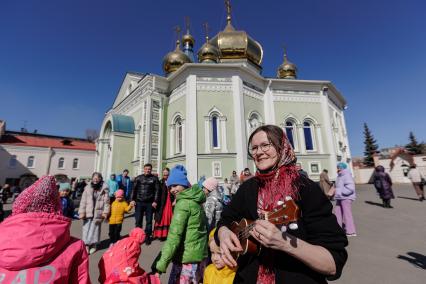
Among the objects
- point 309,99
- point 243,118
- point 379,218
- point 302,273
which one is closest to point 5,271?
point 302,273

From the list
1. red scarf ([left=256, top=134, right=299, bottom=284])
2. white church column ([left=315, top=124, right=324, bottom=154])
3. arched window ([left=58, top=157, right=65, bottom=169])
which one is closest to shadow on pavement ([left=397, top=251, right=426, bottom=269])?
red scarf ([left=256, top=134, right=299, bottom=284])

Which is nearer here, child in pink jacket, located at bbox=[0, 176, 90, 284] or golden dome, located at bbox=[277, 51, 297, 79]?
Result: child in pink jacket, located at bbox=[0, 176, 90, 284]

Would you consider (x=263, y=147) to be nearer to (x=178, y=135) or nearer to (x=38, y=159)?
(x=178, y=135)

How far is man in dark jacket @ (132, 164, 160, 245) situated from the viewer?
6061mm

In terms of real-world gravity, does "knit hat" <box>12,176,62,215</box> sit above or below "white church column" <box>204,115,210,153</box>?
below

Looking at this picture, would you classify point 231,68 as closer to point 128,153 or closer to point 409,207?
point 128,153

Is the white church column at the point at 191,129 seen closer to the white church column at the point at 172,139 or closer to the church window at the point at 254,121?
the white church column at the point at 172,139

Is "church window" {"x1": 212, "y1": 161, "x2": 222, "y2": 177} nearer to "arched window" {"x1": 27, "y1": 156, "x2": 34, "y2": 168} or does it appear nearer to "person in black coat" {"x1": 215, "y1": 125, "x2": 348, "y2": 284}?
"person in black coat" {"x1": 215, "y1": 125, "x2": 348, "y2": 284}

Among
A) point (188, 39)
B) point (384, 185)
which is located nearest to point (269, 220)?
point (384, 185)

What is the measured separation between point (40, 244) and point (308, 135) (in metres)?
19.1

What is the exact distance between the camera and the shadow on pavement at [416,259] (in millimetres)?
4167

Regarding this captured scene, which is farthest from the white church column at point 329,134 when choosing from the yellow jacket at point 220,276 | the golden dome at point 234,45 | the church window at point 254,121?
the yellow jacket at point 220,276

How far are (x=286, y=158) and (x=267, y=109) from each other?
669 inches

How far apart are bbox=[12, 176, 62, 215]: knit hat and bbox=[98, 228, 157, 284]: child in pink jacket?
2.88 feet
